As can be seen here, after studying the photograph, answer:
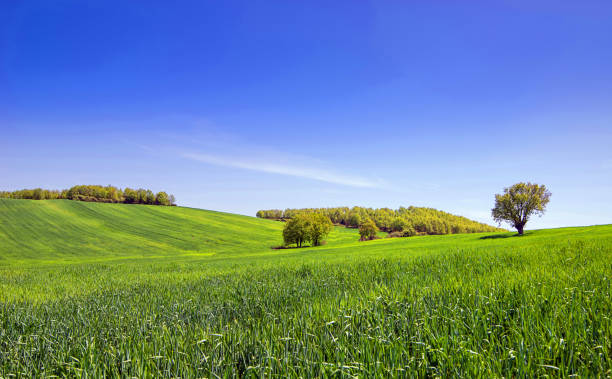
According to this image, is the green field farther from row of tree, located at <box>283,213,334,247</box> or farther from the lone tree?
row of tree, located at <box>283,213,334,247</box>

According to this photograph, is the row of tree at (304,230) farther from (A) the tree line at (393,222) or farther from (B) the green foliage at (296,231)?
(A) the tree line at (393,222)

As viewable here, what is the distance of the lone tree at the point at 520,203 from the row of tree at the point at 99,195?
123699 mm

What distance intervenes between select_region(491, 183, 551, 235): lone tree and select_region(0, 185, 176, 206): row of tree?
12370 cm

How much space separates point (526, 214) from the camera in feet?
181

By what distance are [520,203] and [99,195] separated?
14192 centimetres

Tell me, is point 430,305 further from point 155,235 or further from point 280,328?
point 155,235

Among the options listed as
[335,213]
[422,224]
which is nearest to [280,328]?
[422,224]

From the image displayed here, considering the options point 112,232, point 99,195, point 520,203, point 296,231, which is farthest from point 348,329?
point 99,195

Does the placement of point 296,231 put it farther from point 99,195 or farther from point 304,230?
point 99,195

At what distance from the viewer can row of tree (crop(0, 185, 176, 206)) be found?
358ft

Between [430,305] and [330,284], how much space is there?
3725mm

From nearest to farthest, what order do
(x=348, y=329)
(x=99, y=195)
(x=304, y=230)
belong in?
(x=348, y=329) < (x=304, y=230) < (x=99, y=195)

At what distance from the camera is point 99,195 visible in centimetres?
11669

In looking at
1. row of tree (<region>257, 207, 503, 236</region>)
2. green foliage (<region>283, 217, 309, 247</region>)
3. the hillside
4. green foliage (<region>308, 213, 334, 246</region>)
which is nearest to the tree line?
row of tree (<region>257, 207, 503, 236</region>)
